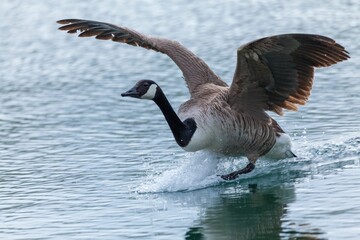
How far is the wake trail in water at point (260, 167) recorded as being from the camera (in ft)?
37.2

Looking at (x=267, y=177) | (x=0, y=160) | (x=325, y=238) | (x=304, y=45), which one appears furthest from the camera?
(x=0, y=160)

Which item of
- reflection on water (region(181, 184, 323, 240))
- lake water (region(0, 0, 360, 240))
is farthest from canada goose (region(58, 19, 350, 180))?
reflection on water (region(181, 184, 323, 240))

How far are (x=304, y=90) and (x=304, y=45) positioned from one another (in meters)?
0.89

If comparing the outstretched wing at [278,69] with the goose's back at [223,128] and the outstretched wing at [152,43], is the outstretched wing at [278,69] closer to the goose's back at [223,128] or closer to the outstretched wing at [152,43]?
the goose's back at [223,128]

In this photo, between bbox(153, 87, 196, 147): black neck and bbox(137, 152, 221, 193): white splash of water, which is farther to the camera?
bbox(137, 152, 221, 193): white splash of water

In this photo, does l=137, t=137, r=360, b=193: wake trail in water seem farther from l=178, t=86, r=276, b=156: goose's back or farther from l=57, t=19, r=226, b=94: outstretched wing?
l=57, t=19, r=226, b=94: outstretched wing

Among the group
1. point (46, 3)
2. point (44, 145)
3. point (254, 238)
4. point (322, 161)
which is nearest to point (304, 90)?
point (322, 161)

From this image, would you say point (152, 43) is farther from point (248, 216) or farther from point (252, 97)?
point (248, 216)

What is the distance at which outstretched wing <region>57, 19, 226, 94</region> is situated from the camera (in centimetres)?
1245

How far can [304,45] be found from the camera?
10898 millimetres

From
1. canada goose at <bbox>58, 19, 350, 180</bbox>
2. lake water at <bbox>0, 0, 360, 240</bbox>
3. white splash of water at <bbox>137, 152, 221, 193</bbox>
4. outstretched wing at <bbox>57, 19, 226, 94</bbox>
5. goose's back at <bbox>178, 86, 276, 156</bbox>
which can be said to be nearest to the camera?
lake water at <bbox>0, 0, 360, 240</bbox>

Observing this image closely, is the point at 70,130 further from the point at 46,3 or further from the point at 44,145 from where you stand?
the point at 46,3

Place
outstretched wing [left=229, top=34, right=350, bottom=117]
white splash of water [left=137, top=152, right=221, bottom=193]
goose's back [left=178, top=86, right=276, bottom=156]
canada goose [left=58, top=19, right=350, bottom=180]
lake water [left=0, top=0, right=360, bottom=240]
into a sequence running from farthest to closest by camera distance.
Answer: white splash of water [left=137, top=152, right=221, bottom=193]
goose's back [left=178, top=86, right=276, bottom=156]
canada goose [left=58, top=19, right=350, bottom=180]
outstretched wing [left=229, top=34, right=350, bottom=117]
lake water [left=0, top=0, right=360, bottom=240]

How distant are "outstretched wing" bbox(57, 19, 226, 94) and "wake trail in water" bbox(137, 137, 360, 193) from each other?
1004mm
